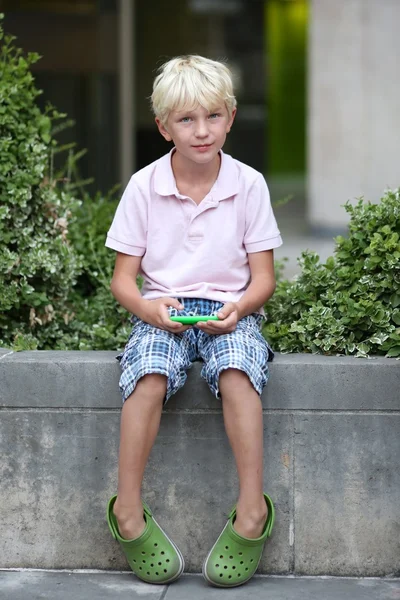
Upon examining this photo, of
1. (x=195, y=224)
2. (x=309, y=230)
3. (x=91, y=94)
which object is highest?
(x=195, y=224)

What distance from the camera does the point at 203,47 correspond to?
17.0 m

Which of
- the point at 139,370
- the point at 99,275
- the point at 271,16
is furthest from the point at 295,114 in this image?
the point at 139,370

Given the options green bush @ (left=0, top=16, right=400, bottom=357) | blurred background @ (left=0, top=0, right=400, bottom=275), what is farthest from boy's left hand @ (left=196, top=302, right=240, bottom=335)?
blurred background @ (left=0, top=0, right=400, bottom=275)

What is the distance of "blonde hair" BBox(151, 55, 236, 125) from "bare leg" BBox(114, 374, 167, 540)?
0.85 m

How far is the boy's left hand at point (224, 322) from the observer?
304cm

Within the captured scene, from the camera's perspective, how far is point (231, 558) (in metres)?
3.07

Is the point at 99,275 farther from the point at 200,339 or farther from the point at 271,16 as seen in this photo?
the point at 271,16

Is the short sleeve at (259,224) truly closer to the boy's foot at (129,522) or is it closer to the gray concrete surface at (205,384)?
the gray concrete surface at (205,384)

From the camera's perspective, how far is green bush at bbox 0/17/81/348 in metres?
3.78

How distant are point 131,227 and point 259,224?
0.41 meters

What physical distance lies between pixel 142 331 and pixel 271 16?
53.6ft

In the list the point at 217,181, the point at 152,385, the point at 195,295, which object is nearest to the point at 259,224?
the point at 217,181

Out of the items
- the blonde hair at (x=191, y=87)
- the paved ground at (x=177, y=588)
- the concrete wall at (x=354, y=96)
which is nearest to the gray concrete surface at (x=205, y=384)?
the paved ground at (x=177, y=588)

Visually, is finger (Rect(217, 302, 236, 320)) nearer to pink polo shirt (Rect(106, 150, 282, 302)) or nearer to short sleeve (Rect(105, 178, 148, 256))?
pink polo shirt (Rect(106, 150, 282, 302))
